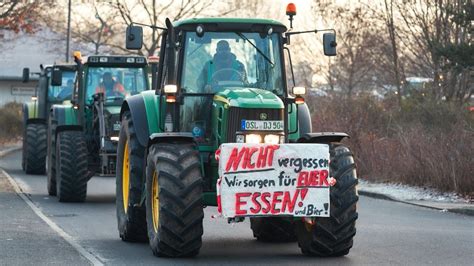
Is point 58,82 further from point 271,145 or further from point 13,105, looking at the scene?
point 13,105

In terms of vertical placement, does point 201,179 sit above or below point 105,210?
above

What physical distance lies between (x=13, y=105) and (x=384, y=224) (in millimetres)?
42893

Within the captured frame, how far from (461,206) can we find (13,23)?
1513 centimetres

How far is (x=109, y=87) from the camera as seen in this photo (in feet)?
79.7

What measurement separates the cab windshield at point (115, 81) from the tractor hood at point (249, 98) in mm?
10248

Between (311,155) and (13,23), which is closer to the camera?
(311,155)

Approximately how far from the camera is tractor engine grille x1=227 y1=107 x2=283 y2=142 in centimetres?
1359

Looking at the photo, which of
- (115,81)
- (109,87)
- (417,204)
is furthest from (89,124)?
(417,204)

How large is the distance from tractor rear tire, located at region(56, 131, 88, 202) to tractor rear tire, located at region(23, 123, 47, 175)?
8.81m

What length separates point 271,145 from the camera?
13242 millimetres

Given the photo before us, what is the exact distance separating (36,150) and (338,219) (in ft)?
61.4

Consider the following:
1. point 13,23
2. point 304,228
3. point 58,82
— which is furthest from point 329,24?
point 304,228

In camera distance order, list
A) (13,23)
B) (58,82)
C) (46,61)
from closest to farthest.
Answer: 1. (58,82)
2. (13,23)
3. (46,61)

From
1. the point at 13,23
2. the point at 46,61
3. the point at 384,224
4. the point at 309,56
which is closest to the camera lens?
the point at 384,224
